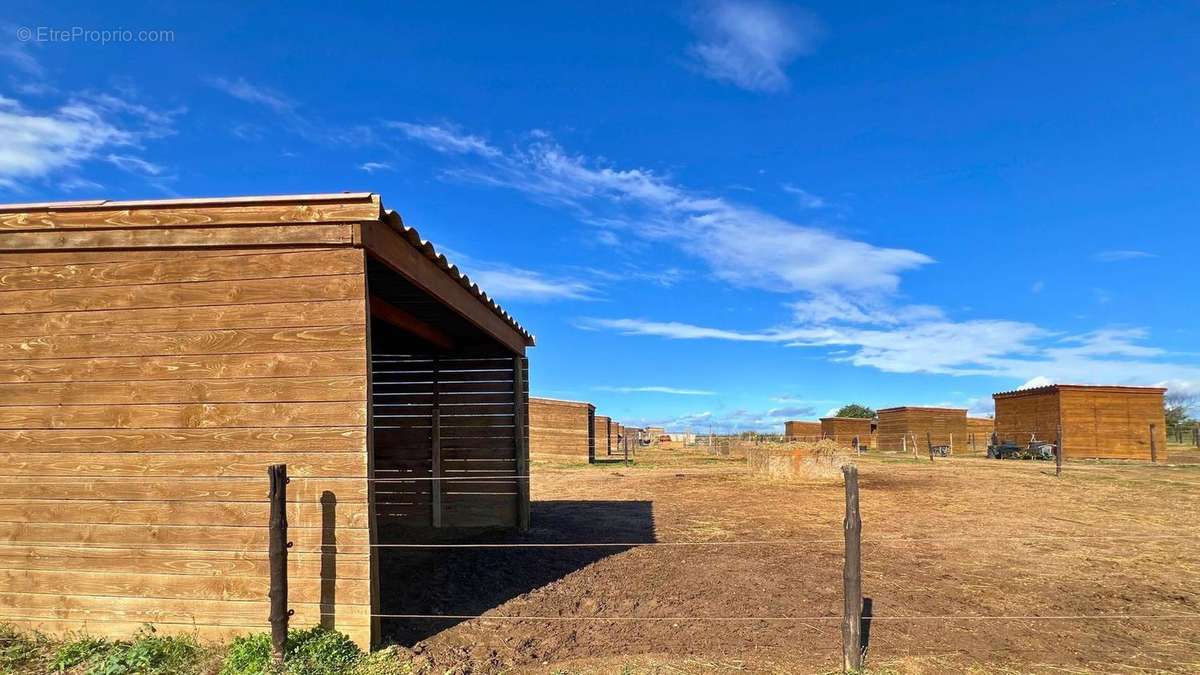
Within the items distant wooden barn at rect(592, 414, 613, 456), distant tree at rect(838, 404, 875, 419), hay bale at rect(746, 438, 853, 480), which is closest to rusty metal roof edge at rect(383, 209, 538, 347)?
hay bale at rect(746, 438, 853, 480)

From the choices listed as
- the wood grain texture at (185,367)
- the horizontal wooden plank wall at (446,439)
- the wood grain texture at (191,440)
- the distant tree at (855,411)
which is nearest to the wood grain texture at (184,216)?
the wood grain texture at (185,367)

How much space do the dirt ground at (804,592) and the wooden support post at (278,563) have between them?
87cm

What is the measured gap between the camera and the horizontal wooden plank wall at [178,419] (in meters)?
4.80

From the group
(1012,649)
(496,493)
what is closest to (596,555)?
(496,493)

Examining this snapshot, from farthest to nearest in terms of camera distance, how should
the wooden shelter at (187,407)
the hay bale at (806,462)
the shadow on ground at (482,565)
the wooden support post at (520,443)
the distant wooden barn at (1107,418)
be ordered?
the distant wooden barn at (1107,418) < the hay bale at (806,462) < the wooden support post at (520,443) < the shadow on ground at (482,565) < the wooden shelter at (187,407)

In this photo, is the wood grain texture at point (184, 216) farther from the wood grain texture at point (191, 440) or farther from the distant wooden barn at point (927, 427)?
the distant wooden barn at point (927, 427)

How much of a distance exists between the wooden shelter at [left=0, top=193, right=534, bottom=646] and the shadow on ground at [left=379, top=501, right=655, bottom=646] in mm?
1187

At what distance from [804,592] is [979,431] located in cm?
4026

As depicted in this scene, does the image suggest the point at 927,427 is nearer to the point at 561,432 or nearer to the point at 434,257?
the point at 561,432

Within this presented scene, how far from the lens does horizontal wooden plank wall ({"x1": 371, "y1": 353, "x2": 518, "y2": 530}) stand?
10016 millimetres

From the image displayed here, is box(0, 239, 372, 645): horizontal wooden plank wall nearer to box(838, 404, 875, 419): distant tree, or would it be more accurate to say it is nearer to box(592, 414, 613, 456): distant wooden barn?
box(592, 414, 613, 456): distant wooden barn

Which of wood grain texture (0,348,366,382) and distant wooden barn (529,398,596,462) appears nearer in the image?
wood grain texture (0,348,366,382)

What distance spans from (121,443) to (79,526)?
0.67 metres

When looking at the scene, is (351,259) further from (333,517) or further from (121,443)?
(121,443)
